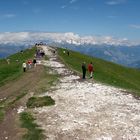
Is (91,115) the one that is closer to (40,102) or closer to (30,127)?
(30,127)

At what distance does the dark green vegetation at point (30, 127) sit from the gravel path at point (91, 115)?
22.6 inches

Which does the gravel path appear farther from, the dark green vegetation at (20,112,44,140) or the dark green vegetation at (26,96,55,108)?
the dark green vegetation at (26,96,55,108)

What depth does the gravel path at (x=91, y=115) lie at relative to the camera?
27719 mm

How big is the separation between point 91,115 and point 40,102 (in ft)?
25.2

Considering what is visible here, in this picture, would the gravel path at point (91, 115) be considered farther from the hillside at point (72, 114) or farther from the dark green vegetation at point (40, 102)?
the dark green vegetation at point (40, 102)

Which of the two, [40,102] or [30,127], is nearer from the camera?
[30,127]

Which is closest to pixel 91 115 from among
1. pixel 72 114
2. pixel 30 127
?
pixel 72 114

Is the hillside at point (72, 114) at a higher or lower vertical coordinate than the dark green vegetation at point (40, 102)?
lower

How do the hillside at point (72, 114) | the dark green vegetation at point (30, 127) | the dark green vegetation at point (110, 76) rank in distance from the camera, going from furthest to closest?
the dark green vegetation at point (110, 76)
the hillside at point (72, 114)
the dark green vegetation at point (30, 127)

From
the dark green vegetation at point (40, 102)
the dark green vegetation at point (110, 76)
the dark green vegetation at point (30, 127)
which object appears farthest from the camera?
the dark green vegetation at point (110, 76)

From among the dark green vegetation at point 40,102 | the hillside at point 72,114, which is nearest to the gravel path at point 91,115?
the hillside at point 72,114

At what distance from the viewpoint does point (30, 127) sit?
30203 mm

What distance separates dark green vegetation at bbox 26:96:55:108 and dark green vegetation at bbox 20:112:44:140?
297cm

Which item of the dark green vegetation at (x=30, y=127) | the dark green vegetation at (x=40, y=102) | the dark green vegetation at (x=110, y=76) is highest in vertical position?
the dark green vegetation at (x=40, y=102)
